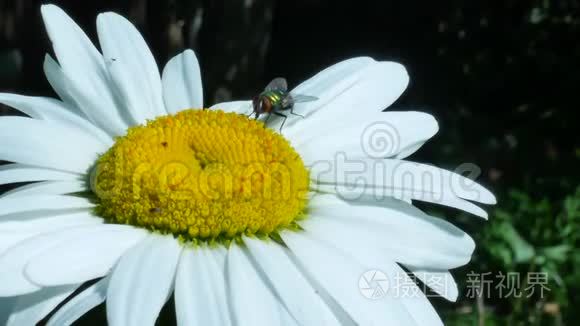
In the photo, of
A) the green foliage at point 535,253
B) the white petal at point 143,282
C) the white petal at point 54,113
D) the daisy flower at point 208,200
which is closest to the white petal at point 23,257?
the daisy flower at point 208,200

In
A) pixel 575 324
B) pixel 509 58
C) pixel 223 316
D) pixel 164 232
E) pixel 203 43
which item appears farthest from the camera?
pixel 509 58

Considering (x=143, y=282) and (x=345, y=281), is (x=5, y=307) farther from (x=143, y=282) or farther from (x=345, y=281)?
(x=345, y=281)

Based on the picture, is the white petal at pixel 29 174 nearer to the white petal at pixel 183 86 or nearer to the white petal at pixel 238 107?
the white petal at pixel 183 86

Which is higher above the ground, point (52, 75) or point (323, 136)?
point (52, 75)

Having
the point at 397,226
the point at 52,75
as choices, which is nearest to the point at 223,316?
the point at 397,226

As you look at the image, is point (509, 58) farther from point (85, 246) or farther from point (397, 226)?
point (85, 246)

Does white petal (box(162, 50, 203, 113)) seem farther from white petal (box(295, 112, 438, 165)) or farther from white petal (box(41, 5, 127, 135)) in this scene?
white petal (box(295, 112, 438, 165))
